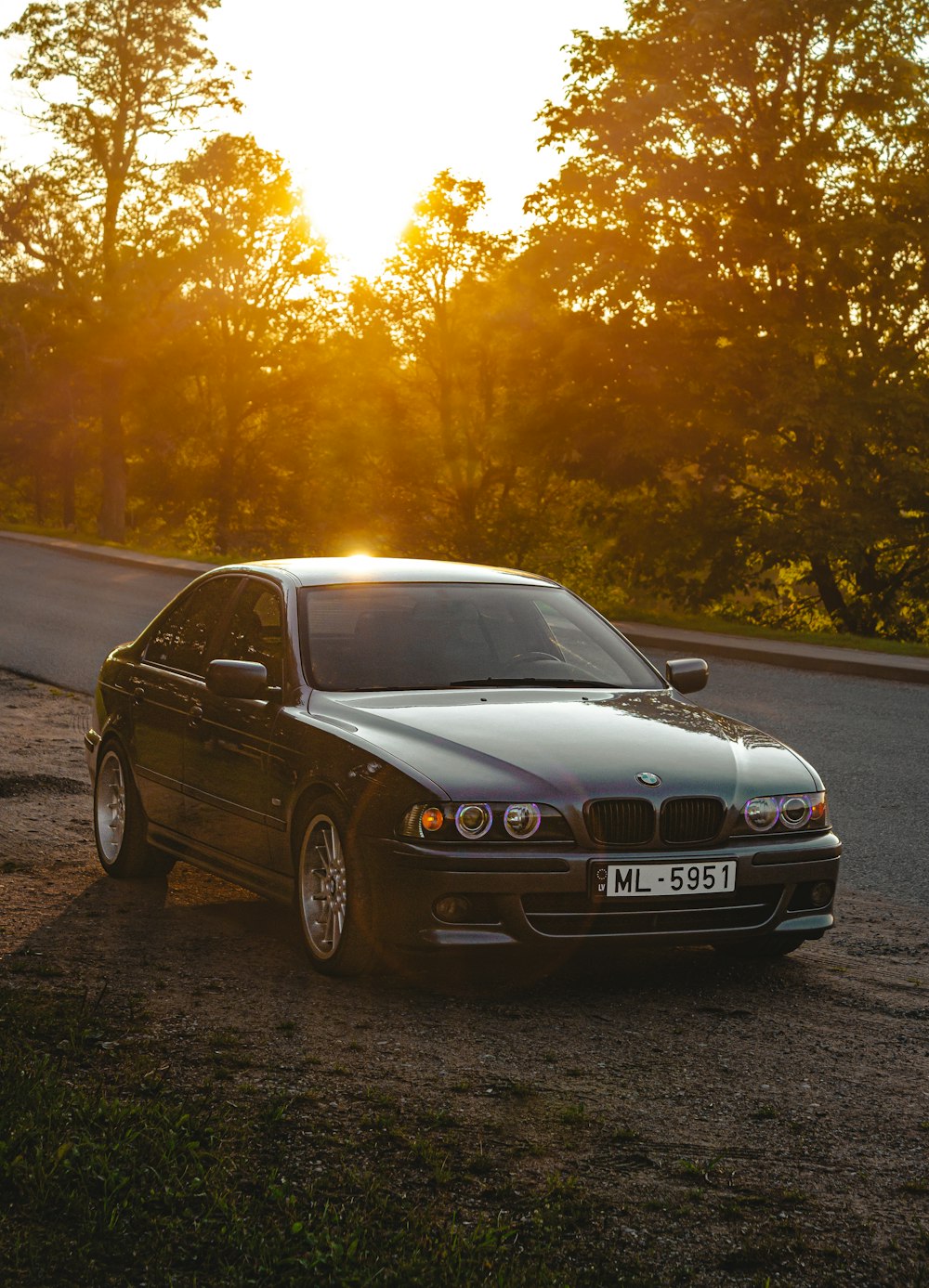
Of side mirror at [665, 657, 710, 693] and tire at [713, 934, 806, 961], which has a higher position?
side mirror at [665, 657, 710, 693]

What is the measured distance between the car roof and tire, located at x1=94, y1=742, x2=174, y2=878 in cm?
107

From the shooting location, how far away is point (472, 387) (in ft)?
171

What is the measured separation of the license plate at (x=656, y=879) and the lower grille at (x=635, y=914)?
0.09 feet

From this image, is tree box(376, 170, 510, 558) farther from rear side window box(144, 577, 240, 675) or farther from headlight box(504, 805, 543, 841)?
headlight box(504, 805, 543, 841)

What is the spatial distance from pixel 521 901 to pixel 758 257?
28.0 m

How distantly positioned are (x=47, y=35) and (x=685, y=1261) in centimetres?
5148

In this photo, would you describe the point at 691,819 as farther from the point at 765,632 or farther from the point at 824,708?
the point at 765,632

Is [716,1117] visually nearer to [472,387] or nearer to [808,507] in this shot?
[808,507]

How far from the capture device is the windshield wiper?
6.68m

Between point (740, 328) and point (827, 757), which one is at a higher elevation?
point (740, 328)

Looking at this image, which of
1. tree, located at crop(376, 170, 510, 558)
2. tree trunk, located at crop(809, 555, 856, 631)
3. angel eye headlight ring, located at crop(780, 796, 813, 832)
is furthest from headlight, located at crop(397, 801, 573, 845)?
tree, located at crop(376, 170, 510, 558)

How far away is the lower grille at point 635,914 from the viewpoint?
5.58 m

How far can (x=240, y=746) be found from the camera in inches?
260

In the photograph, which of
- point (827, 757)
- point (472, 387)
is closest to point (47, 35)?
point (472, 387)
